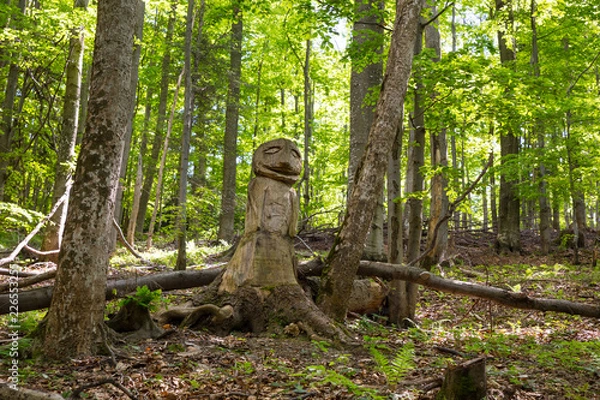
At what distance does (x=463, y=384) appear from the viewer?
3.36 m

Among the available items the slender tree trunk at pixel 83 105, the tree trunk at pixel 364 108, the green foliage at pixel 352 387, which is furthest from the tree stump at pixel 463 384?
the slender tree trunk at pixel 83 105

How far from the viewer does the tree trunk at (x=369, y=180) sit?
6.35 meters

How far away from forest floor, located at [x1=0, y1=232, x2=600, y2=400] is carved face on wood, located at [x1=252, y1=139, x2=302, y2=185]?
2426mm

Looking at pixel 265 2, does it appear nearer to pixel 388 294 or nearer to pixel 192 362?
pixel 388 294

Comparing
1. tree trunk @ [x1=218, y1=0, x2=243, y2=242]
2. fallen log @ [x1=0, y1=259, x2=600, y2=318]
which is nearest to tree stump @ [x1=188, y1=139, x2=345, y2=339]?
fallen log @ [x1=0, y1=259, x2=600, y2=318]

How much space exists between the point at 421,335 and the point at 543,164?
10.6m

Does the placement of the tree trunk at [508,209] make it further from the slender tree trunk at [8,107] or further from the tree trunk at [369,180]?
the slender tree trunk at [8,107]

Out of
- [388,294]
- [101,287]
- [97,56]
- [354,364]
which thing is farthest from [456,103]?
[101,287]

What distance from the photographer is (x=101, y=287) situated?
435 cm

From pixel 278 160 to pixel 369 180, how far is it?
1.41 metres

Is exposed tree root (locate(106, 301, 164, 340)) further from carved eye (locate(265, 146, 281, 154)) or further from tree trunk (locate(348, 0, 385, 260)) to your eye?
tree trunk (locate(348, 0, 385, 260))

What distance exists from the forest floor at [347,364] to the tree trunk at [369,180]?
2.75 ft

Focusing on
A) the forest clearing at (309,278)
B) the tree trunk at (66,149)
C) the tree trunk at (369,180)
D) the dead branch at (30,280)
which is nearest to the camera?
the forest clearing at (309,278)

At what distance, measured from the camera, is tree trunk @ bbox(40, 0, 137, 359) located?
165 inches
